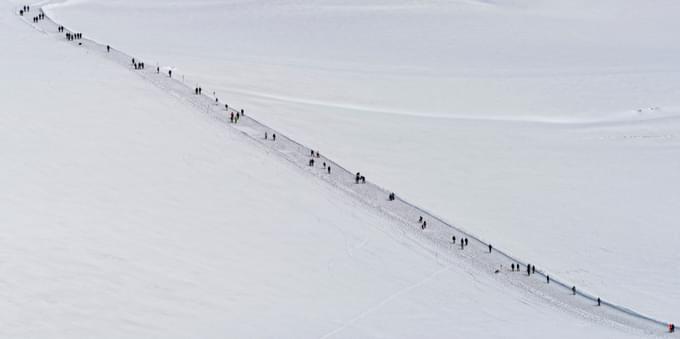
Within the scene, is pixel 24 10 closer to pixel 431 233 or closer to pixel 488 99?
pixel 488 99

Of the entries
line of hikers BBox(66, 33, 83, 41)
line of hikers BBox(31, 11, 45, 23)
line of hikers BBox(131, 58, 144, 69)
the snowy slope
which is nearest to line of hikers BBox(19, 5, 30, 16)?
line of hikers BBox(31, 11, 45, 23)

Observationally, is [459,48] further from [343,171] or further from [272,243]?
[272,243]

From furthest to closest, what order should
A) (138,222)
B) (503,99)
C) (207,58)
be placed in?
(207,58) < (503,99) < (138,222)

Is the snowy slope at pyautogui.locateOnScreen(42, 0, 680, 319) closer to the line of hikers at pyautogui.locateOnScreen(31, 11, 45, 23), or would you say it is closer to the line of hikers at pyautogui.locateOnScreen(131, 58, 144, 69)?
the line of hikers at pyautogui.locateOnScreen(31, 11, 45, 23)

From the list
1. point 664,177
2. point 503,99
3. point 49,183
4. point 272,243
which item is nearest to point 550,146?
point 664,177

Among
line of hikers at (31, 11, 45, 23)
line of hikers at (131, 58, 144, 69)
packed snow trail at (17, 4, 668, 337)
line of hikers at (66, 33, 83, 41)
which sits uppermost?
line of hikers at (31, 11, 45, 23)

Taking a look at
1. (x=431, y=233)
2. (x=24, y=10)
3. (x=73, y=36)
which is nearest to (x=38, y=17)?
(x=24, y=10)

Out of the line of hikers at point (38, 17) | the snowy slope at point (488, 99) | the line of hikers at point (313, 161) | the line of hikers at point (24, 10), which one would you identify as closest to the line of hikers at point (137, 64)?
the snowy slope at point (488, 99)
